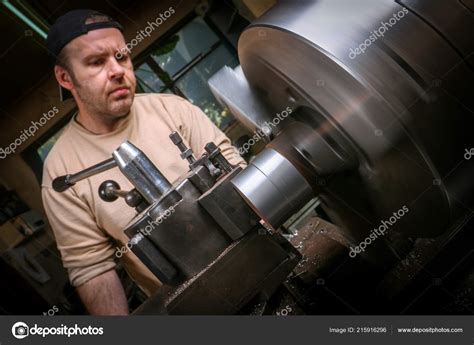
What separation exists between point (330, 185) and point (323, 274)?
0.19 metres

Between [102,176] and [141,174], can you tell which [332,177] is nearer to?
[141,174]

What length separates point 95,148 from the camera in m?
1.15

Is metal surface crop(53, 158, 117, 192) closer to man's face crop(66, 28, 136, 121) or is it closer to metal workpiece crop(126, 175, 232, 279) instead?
metal workpiece crop(126, 175, 232, 279)

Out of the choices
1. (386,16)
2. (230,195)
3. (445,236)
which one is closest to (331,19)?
(386,16)

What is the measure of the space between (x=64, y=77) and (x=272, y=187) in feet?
2.77

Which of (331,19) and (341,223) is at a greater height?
(331,19)

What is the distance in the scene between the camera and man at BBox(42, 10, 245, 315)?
1070mm

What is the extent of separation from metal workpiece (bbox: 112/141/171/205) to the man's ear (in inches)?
23.0

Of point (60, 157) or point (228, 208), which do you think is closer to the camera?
point (228, 208)

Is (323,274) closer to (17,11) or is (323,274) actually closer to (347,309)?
(347,309)

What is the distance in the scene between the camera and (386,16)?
1.91ft

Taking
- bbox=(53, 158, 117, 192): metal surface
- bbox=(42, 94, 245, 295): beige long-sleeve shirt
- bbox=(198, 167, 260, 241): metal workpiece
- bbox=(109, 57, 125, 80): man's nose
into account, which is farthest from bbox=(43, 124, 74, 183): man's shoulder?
bbox=(198, 167, 260, 241): metal workpiece

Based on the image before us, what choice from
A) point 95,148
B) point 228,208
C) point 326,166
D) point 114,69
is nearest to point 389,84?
point 326,166

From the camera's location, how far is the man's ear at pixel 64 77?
1.15m
